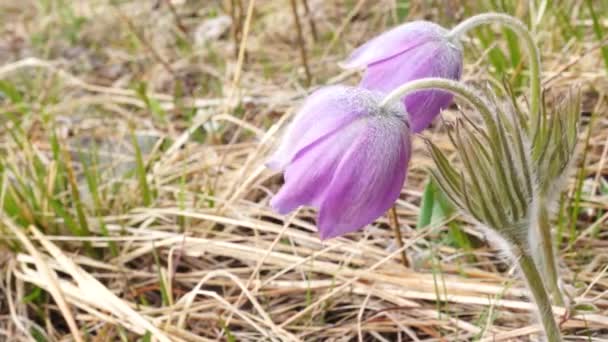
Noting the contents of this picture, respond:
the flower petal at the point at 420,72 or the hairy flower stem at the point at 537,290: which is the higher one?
the flower petal at the point at 420,72

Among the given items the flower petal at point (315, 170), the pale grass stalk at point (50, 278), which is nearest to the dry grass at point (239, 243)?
the pale grass stalk at point (50, 278)

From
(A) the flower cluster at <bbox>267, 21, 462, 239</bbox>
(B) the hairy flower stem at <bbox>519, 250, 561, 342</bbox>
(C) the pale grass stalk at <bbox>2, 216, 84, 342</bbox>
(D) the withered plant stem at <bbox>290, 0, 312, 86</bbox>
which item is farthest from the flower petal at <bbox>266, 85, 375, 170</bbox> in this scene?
(D) the withered plant stem at <bbox>290, 0, 312, 86</bbox>

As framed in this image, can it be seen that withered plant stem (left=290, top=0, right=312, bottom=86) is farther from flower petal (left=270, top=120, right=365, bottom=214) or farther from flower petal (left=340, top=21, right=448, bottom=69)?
flower petal (left=270, top=120, right=365, bottom=214)

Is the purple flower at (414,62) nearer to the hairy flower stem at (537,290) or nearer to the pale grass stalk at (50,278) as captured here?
the hairy flower stem at (537,290)

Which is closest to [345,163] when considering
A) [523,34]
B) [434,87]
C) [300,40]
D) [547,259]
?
[434,87]

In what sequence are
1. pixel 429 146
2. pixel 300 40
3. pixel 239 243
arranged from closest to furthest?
pixel 429 146 < pixel 239 243 < pixel 300 40

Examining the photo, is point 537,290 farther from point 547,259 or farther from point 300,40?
point 300,40
